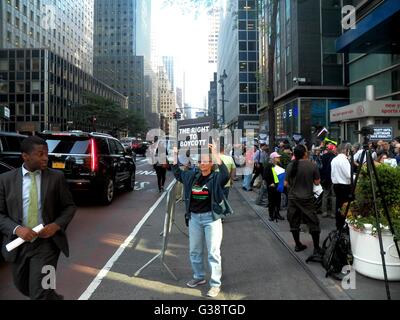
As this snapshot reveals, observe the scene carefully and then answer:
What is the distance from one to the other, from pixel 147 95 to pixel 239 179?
14796cm

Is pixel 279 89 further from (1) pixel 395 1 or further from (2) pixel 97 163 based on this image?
(2) pixel 97 163

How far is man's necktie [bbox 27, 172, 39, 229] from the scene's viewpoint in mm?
3723

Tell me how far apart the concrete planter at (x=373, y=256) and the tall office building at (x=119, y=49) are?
108504 mm

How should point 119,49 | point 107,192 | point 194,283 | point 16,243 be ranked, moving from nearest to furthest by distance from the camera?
point 16,243
point 194,283
point 107,192
point 119,49

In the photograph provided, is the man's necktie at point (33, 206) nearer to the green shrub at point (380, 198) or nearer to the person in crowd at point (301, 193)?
the green shrub at point (380, 198)

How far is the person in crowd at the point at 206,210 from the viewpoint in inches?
196

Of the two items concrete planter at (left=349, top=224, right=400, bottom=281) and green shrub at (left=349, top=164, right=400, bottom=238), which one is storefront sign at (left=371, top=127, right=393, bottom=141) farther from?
concrete planter at (left=349, top=224, right=400, bottom=281)

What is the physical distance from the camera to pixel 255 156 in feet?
50.3

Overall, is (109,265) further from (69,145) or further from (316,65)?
(316,65)

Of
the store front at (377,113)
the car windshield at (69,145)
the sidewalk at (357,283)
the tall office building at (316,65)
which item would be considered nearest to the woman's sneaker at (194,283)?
the sidewalk at (357,283)

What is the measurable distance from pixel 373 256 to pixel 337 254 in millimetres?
504

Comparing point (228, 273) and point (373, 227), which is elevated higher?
point (373, 227)

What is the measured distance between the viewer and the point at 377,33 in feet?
59.2

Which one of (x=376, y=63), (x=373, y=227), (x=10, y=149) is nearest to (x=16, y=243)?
(x=373, y=227)
